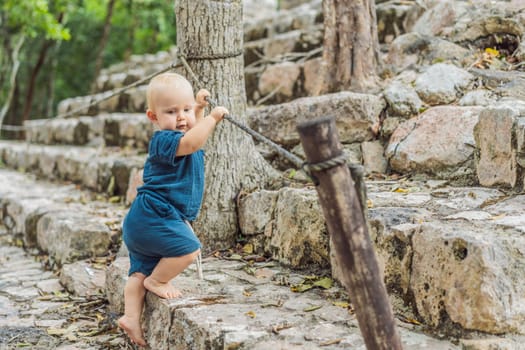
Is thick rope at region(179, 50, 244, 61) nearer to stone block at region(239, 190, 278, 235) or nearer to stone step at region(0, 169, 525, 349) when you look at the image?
stone block at region(239, 190, 278, 235)

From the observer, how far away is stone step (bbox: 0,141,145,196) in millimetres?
5385

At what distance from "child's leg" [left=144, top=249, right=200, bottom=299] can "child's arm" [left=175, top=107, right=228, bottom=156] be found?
0.48 metres

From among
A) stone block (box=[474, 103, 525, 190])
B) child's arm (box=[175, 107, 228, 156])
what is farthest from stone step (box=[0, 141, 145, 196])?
stone block (box=[474, 103, 525, 190])

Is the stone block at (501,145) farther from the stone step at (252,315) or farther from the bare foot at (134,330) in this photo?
the bare foot at (134,330)

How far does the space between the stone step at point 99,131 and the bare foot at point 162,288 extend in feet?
11.3

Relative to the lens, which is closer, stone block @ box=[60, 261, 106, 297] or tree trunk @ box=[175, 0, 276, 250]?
tree trunk @ box=[175, 0, 276, 250]

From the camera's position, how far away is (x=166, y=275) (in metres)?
2.64

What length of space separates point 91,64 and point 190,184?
15.8 m

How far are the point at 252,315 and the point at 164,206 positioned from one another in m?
0.63

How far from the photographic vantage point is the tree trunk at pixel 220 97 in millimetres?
3332

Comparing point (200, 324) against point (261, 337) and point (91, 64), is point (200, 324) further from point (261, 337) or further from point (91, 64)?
point (91, 64)

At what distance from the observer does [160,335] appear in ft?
8.55

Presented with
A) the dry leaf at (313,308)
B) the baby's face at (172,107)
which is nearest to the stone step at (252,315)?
the dry leaf at (313,308)

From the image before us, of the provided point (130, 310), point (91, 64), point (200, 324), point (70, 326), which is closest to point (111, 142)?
point (70, 326)
